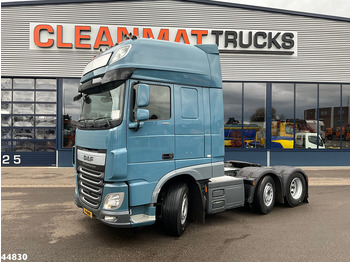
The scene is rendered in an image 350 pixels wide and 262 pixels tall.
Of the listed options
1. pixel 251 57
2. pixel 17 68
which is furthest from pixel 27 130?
pixel 251 57

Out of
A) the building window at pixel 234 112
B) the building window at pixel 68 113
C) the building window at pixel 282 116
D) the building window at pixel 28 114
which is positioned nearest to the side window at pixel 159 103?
the building window at pixel 234 112

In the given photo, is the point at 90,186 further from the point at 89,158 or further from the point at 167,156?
the point at 167,156

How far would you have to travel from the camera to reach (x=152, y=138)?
4.26 m

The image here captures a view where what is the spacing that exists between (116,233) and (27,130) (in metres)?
10.4

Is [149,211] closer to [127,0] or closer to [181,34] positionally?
[181,34]

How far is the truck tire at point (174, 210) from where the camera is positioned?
4.39m

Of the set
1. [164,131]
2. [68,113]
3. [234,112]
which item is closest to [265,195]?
[164,131]

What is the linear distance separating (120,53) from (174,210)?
106 inches

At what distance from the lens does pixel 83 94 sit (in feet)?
16.6

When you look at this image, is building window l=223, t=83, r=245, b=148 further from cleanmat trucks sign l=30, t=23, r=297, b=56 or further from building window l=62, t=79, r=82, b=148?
building window l=62, t=79, r=82, b=148

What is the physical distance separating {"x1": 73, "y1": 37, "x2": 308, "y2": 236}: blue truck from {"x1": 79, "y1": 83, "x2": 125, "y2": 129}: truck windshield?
16 mm

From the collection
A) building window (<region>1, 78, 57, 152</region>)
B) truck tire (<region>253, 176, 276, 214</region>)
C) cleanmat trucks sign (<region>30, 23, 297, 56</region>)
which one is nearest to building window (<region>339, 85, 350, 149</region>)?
cleanmat trucks sign (<region>30, 23, 297, 56</region>)

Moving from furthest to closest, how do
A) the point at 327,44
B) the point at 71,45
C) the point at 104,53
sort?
1. the point at 327,44
2. the point at 71,45
3. the point at 104,53

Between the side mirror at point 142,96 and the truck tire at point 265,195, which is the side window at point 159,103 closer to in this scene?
the side mirror at point 142,96
